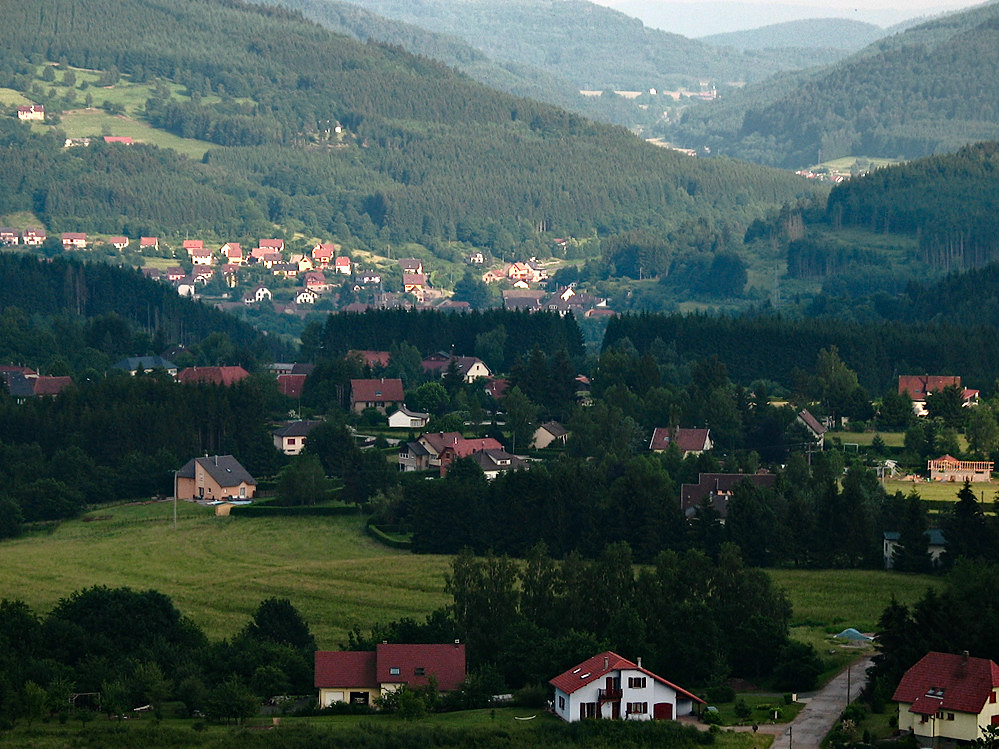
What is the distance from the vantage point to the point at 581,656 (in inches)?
2409

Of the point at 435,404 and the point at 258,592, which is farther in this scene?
the point at 435,404

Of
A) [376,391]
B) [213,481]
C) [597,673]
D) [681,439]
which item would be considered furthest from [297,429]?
[597,673]

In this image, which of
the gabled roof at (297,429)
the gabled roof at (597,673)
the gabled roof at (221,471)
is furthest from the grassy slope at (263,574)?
the gabled roof at (297,429)

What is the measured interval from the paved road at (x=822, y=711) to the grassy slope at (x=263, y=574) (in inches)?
228

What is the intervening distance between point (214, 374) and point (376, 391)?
11731mm

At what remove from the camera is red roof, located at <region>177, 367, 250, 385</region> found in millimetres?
127863

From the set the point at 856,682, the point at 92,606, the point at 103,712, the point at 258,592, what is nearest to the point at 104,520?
the point at 258,592

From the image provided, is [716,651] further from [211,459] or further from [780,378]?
[780,378]

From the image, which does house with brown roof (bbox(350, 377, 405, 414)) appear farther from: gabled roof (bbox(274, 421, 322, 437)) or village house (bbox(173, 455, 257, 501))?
village house (bbox(173, 455, 257, 501))

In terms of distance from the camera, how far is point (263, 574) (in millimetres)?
83188

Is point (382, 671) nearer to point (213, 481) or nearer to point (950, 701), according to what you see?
point (950, 701)

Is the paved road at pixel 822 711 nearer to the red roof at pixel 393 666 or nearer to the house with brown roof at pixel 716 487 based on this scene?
the red roof at pixel 393 666

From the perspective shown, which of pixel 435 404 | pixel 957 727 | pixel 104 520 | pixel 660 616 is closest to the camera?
pixel 957 727

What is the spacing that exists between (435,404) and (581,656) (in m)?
60.6
